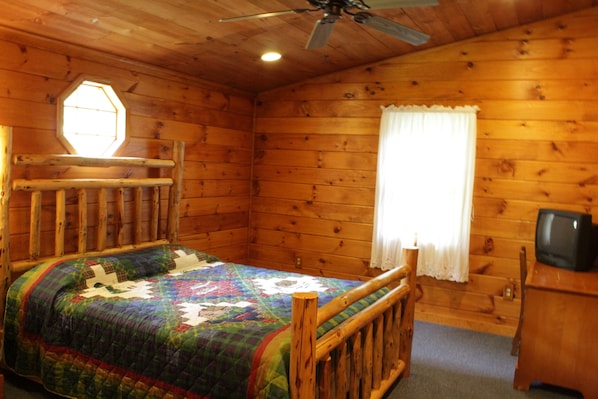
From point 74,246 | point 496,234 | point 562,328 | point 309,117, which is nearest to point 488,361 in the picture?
point 562,328

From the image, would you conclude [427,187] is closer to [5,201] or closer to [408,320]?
[408,320]

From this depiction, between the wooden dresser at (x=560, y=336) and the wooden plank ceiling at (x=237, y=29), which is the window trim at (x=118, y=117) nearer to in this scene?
the wooden plank ceiling at (x=237, y=29)

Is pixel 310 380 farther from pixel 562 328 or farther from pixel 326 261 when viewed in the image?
pixel 326 261

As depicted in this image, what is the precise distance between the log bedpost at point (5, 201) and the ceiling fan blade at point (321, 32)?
176 cm

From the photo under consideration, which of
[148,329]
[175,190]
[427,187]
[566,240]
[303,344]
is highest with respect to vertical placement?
[427,187]

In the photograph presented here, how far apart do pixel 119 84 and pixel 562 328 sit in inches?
133

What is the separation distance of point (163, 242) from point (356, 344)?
205cm

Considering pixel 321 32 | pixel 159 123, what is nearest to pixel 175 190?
pixel 159 123

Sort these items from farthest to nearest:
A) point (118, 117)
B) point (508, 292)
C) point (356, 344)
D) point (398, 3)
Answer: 1. point (508, 292)
2. point (118, 117)
3. point (356, 344)
4. point (398, 3)

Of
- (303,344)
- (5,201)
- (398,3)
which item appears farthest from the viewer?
(5,201)

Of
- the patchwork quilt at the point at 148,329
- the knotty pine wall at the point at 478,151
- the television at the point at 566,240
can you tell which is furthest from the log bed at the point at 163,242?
the knotty pine wall at the point at 478,151

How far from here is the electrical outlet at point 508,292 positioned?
4129 millimetres

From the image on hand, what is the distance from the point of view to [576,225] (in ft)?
11.3

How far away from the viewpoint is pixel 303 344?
1910mm
